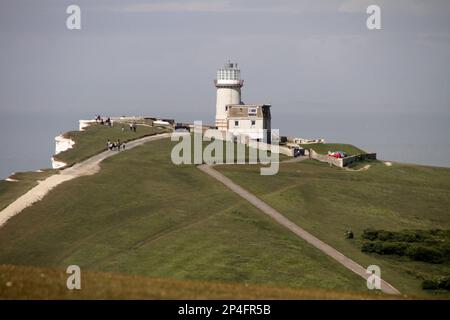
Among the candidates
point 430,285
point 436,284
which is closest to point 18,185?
point 430,285

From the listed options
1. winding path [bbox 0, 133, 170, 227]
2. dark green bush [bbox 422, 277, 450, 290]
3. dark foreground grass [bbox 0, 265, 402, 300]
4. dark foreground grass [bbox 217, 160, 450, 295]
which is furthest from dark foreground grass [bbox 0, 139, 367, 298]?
dark foreground grass [bbox 0, 265, 402, 300]

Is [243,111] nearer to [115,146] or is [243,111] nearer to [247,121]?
[247,121]

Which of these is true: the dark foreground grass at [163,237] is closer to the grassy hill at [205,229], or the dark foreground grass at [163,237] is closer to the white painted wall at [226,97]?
the grassy hill at [205,229]

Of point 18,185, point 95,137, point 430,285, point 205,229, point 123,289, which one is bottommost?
point 430,285

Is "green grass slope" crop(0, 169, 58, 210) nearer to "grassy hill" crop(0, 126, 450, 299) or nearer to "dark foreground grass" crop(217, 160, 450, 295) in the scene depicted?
"grassy hill" crop(0, 126, 450, 299)
